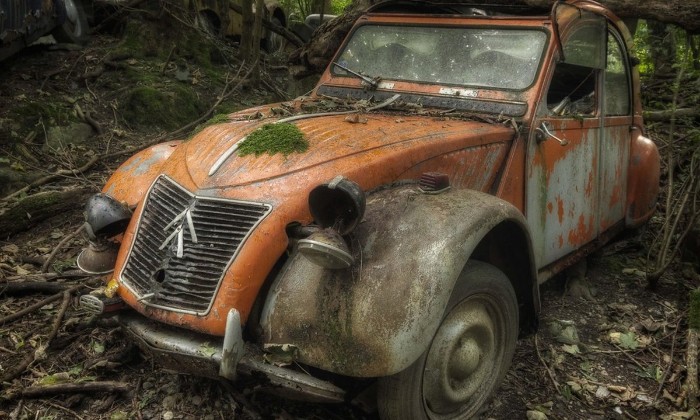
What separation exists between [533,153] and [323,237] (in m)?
1.72

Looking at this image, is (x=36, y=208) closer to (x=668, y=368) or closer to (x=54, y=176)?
(x=54, y=176)

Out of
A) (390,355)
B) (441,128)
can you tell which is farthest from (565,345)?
(390,355)

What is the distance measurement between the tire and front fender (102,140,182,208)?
1.61 metres

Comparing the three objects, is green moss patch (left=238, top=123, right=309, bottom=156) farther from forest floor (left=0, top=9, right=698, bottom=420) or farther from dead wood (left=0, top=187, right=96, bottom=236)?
dead wood (left=0, top=187, right=96, bottom=236)

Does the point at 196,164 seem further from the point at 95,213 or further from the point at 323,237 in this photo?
the point at 323,237

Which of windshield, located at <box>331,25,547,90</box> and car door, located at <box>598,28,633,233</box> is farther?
car door, located at <box>598,28,633,233</box>

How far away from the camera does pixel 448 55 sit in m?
3.79

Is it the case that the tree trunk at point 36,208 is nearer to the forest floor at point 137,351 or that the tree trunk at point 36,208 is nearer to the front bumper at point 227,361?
the forest floor at point 137,351

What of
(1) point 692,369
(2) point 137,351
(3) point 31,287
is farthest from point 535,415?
(3) point 31,287

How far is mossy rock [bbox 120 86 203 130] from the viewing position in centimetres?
683

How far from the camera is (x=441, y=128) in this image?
10.4 feet

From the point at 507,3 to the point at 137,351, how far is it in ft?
10.7

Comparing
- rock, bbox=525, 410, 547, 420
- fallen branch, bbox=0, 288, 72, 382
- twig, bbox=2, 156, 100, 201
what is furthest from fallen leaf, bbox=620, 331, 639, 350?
twig, bbox=2, 156, 100, 201

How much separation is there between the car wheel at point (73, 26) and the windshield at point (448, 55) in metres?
5.51
